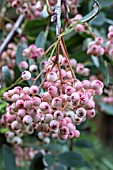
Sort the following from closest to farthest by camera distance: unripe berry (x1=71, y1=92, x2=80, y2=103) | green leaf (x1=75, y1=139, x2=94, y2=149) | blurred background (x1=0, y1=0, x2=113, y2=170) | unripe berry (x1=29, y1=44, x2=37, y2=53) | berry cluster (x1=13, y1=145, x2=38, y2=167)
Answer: unripe berry (x1=71, y1=92, x2=80, y2=103) → unripe berry (x1=29, y1=44, x2=37, y2=53) → blurred background (x1=0, y1=0, x2=113, y2=170) → berry cluster (x1=13, y1=145, x2=38, y2=167) → green leaf (x1=75, y1=139, x2=94, y2=149)

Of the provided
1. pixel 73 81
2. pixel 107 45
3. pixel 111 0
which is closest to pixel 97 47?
pixel 107 45

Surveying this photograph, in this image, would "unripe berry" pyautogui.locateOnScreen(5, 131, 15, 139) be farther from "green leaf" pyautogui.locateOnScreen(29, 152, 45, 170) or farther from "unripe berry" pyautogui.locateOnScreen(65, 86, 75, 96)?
"unripe berry" pyautogui.locateOnScreen(65, 86, 75, 96)

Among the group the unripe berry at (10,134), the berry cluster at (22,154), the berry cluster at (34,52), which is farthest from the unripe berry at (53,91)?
the berry cluster at (22,154)

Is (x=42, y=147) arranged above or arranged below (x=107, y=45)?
below

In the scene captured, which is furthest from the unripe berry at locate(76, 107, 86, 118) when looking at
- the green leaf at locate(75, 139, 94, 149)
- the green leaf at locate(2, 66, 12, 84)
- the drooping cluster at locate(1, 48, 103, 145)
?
the green leaf at locate(75, 139, 94, 149)

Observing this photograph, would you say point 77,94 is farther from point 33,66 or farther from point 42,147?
point 42,147

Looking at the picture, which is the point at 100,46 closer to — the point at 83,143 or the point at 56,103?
the point at 56,103
